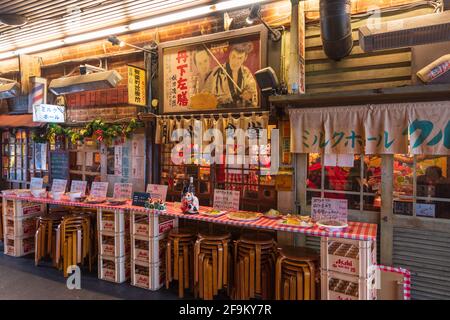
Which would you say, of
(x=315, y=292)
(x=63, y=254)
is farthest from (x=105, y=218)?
(x=315, y=292)

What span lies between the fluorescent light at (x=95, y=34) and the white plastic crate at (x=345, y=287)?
23.3 ft

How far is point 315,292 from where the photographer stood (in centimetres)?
464

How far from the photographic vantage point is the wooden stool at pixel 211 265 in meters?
5.24

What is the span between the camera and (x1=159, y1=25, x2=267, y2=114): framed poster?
6098 millimetres

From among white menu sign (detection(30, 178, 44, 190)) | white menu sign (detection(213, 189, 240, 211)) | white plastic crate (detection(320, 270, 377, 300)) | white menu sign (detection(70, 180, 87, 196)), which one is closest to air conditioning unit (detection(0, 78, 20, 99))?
white menu sign (detection(30, 178, 44, 190))

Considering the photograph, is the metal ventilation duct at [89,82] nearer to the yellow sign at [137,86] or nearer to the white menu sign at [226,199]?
the yellow sign at [137,86]

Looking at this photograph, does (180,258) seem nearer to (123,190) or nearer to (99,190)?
(123,190)

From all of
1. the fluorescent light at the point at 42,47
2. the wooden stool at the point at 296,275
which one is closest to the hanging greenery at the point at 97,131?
the fluorescent light at the point at 42,47

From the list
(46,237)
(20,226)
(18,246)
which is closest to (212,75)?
Answer: (46,237)

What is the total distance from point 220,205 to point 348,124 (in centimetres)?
294

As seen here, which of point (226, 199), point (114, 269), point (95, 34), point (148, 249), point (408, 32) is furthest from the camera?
point (95, 34)

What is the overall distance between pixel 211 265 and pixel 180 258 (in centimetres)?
75

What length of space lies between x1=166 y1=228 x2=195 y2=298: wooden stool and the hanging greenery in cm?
298

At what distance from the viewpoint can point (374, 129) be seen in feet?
16.1
